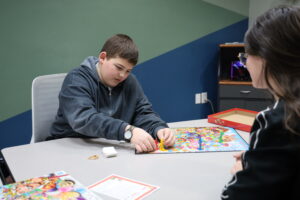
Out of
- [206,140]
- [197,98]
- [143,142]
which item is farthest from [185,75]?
[143,142]

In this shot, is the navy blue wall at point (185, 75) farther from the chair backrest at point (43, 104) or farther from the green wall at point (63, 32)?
the chair backrest at point (43, 104)

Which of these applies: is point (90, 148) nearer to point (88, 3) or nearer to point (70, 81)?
point (70, 81)

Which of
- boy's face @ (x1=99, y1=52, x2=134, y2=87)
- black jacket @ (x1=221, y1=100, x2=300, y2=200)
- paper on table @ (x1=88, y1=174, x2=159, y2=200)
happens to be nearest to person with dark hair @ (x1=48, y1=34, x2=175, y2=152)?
boy's face @ (x1=99, y1=52, x2=134, y2=87)

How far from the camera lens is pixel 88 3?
8.52ft

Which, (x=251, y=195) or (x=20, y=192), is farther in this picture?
(x=20, y=192)

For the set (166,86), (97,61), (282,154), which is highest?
(97,61)

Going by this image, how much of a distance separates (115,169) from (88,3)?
191 centimetres

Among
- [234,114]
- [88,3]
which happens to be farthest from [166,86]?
[234,114]

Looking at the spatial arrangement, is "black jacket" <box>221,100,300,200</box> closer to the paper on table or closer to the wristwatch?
the paper on table

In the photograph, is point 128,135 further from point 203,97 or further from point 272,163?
point 203,97

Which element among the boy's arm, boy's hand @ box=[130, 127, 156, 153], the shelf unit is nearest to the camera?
boy's hand @ box=[130, 127, 156, 153]

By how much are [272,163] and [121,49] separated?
1.01m

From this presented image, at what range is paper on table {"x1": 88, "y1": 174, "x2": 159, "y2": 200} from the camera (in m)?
0.89

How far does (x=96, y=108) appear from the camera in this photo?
1539mm
